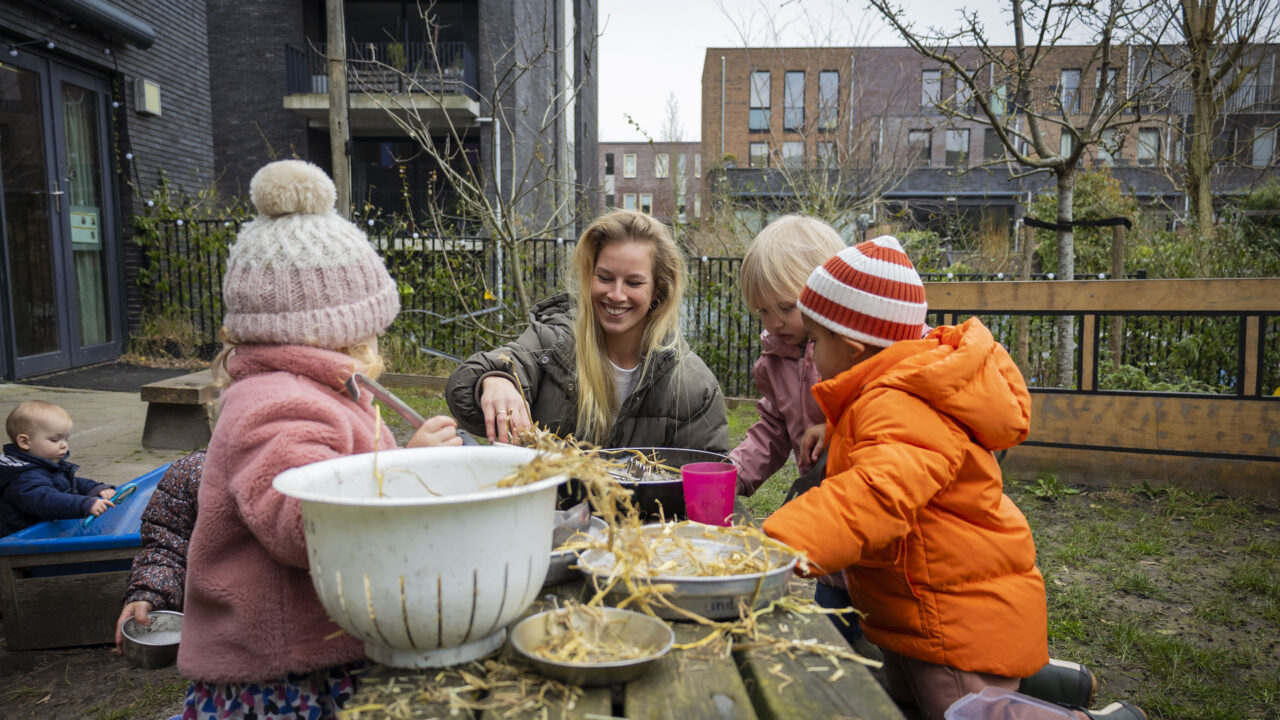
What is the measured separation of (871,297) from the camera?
1967mm

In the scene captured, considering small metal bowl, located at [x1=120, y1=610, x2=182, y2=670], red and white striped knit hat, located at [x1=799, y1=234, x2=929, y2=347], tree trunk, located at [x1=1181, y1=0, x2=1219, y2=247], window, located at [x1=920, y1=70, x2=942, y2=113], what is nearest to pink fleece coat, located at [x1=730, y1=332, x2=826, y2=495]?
red and white striped knit hat, located at [x1=799, y1=234, x2=929, y2=347]

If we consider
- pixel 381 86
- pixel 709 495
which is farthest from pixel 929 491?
pixel 381 86

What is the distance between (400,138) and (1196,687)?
18.0 meters

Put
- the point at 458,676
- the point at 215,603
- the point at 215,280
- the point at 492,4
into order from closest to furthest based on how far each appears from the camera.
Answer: the point at 458,676 < the point at 215,603 < the point at 215,280 < the point at 492,4

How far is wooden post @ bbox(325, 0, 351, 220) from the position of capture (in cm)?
780

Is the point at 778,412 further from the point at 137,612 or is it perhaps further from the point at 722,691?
the point at 137,612

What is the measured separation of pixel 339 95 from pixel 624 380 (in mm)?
6439

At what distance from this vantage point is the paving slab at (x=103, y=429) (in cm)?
539

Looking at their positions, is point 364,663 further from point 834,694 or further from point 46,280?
point 46,280

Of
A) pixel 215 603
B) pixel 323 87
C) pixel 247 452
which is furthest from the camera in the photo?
pixel 323 87

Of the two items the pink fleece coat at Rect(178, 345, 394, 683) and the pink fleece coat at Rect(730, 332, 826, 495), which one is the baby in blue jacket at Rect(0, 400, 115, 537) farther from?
the pink fleece coat at Rect(730, 332, 826, 495)

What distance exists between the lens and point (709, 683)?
1.14 meters

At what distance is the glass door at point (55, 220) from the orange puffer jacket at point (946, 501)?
8.76 m

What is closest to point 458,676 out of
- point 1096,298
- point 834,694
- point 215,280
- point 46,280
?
point 834,694
